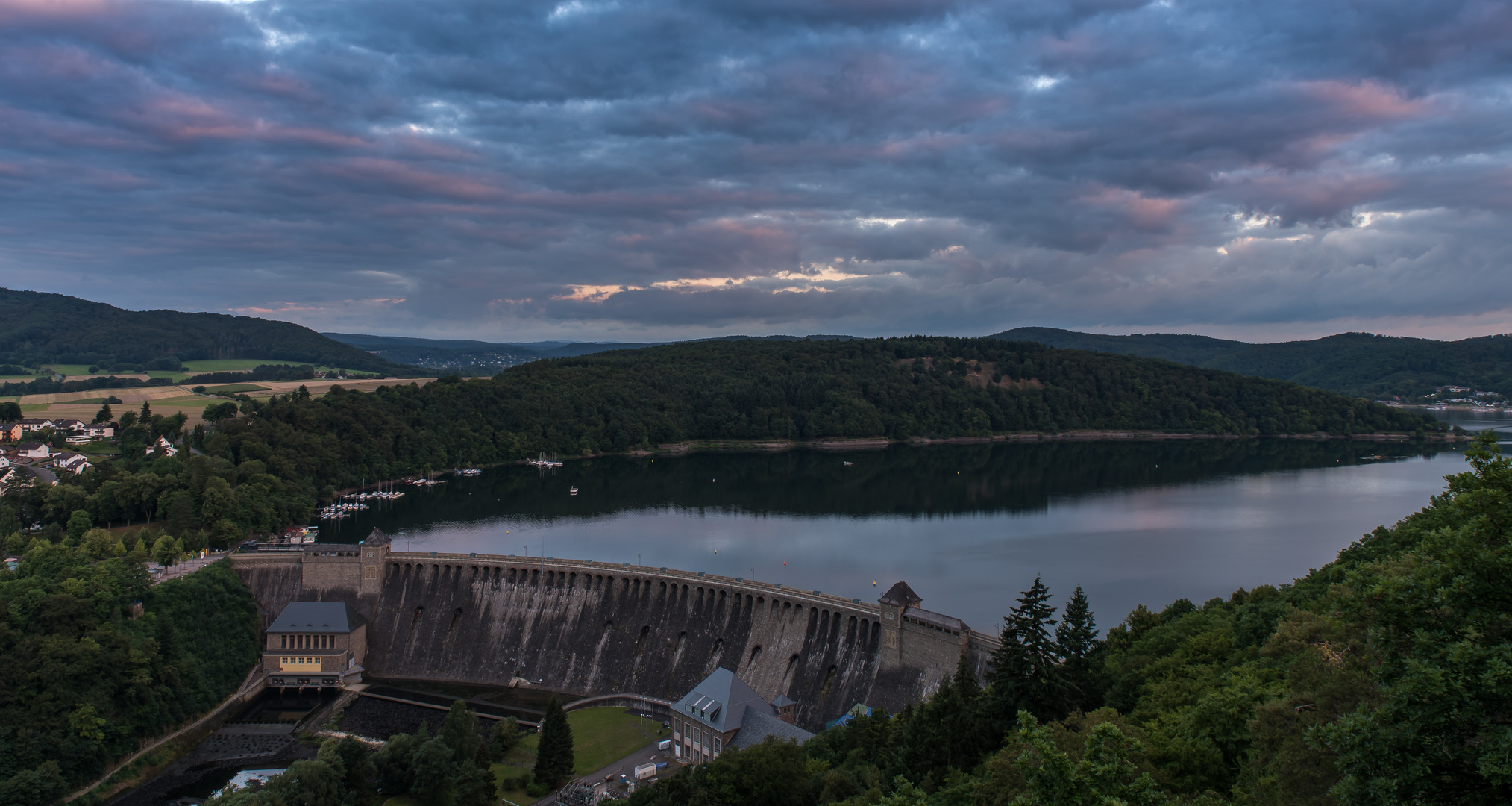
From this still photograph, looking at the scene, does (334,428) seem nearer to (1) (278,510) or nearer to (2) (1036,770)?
(1) (278,510)

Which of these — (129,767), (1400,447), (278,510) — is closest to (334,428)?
(278,510)

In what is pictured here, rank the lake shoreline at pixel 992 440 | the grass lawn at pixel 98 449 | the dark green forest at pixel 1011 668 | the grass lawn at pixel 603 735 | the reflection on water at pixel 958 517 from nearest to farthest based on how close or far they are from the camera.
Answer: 1. the dark green forest at pixel 1011 668
2. the grass lawn at pixel 603 735
3. the reflection on water at pixel 958 517
4. the grass lawn at pixel 98 449
5. the lake shoreline at pixel 992 440

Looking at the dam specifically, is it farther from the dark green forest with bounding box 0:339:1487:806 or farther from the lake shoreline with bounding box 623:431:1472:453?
the lake shoreline with bounding box 623:431:1472:453

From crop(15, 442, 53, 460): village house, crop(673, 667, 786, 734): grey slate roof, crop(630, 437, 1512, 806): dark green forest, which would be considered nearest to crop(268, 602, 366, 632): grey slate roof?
crop(673, 667, 786, 734): grey slate roof

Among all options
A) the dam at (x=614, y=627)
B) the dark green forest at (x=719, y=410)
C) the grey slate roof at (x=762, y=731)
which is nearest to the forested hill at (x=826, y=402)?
the dark green forest at (x=719, y=410)

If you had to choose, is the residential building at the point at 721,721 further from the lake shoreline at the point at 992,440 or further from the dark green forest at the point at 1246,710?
the lake shoreline at the point at 992,440

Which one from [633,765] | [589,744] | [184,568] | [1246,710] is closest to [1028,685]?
[1246,710]
